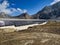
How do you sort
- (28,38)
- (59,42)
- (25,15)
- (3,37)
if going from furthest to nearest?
(25,15)
(3,37)
(28,38)
(59,42)

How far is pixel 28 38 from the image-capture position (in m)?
11.6

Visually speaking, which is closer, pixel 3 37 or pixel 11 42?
pixel 11 42

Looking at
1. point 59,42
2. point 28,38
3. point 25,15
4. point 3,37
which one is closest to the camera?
point 59,42

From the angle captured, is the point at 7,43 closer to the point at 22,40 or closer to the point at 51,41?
the point at 22,40

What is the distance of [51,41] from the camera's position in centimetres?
1098

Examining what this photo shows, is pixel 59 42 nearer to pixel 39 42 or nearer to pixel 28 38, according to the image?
pixel 39 42

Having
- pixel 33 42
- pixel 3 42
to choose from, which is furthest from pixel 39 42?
pixel 3 42

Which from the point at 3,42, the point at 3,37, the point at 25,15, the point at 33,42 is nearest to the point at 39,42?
the point at 33,42

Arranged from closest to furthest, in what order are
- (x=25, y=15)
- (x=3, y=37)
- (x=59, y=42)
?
(x=59, y=42) < (x=3, y=37) < (x=25, y=15)

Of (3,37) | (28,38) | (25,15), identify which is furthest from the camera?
(25,15)

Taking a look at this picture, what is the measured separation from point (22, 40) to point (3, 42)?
162 centimetres

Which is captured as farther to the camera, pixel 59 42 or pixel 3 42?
pixel 3 42

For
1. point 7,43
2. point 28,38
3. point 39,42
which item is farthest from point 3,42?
point 39,42

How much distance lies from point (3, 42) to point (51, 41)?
384cm
